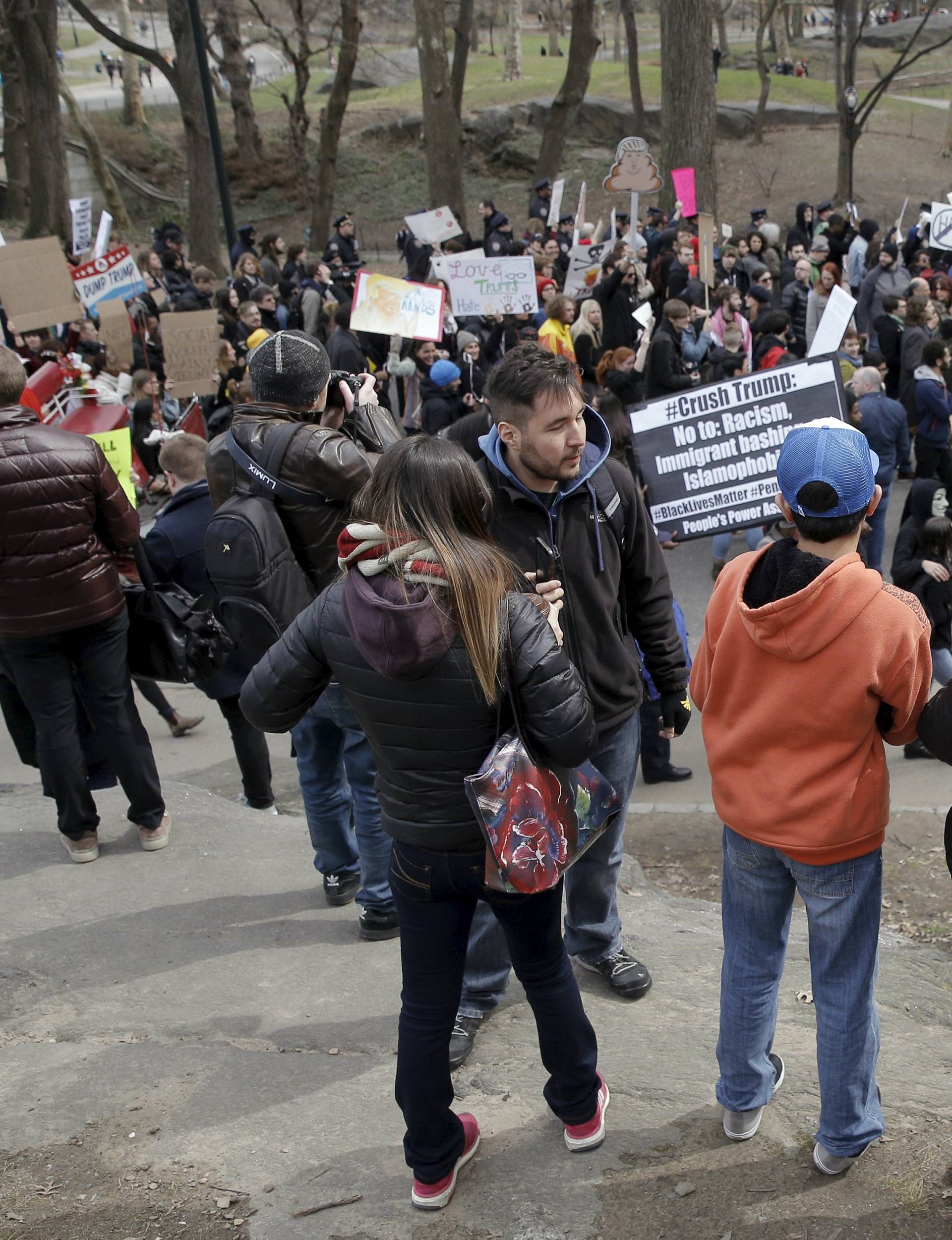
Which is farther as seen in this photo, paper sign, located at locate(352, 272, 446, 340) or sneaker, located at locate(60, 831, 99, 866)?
paper sign, located at locate(352, 272, 446, 340)

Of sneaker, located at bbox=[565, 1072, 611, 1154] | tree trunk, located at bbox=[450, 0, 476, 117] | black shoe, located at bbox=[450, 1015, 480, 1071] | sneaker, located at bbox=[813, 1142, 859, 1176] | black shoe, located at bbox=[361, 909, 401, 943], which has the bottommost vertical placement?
black shoe, located at bbox=[361, 909, 401, 943]

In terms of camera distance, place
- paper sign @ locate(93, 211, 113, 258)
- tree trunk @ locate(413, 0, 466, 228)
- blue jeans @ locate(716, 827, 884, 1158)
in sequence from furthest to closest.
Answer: tree trunk @ locate(413, 0, 466, 228) → paper sign @ locate(93, 211, 113, 258) → blue jeans @ locate(716, 827, 884, 1158)

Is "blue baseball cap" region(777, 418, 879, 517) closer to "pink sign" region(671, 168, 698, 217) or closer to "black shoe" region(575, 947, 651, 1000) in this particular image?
"black shoe" region(575, 947, 651, 1000)

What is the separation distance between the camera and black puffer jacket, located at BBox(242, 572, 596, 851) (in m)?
2.31

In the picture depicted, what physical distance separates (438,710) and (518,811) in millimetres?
265

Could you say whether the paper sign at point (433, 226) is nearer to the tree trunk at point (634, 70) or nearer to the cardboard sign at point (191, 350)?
the cardboard sign at point (191, 350)

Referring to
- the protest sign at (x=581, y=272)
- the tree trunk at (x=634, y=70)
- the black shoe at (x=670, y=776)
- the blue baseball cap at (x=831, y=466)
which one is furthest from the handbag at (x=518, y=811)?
the tree trunk at (x=634, y=70)

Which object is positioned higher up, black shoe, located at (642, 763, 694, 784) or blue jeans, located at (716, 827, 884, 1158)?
blue jeans, located at (716, 827, 884, 1158)

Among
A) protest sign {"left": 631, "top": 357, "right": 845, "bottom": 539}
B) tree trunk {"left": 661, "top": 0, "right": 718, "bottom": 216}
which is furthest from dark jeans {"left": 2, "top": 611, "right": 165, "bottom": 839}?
tree trunk {"left": 661, "top": 0, "right": 718, "bottom": 216}

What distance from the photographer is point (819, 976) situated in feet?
8.47

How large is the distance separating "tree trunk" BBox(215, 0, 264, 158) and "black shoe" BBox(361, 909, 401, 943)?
28.0 metres

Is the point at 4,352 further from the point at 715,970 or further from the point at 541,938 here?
the point at 715,970

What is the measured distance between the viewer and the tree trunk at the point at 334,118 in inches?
992

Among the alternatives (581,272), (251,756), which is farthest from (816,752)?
(581,272)
